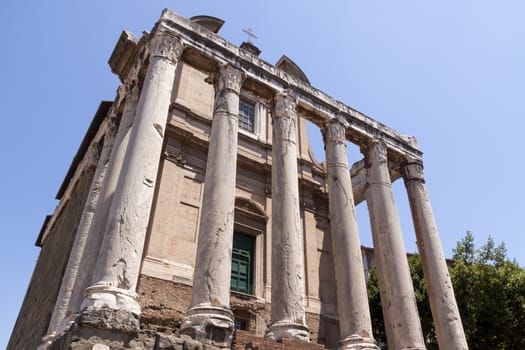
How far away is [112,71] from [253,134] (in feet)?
20.4

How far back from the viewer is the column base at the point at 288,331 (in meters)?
9.12

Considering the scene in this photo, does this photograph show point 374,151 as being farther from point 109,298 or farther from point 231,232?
point 109,298

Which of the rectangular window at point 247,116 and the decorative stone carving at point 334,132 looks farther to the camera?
the rectangular window at point 247,116

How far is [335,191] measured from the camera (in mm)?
12945

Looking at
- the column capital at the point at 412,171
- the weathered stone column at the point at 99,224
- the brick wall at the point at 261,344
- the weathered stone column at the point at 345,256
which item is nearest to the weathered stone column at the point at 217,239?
the brick wall at the point at 261,344

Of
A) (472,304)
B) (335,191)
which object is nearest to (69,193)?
(335,191)

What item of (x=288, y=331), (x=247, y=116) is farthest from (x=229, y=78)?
(x=288, y=331)

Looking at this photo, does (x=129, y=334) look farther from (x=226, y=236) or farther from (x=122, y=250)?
(x=226, y=236)

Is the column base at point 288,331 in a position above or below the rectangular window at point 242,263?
below

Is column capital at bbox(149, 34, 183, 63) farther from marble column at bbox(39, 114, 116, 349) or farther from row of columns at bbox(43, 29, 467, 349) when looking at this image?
marble column at bbox(39, 114, 116, 349)

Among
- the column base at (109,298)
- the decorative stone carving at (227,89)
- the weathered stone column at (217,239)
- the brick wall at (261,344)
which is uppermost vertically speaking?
the decorative stone carving at (227,89)

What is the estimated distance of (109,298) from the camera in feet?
23.9

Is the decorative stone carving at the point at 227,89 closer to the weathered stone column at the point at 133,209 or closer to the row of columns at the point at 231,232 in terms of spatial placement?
the row of columns at the point at 231,232

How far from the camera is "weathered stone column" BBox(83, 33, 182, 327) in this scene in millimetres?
7359
